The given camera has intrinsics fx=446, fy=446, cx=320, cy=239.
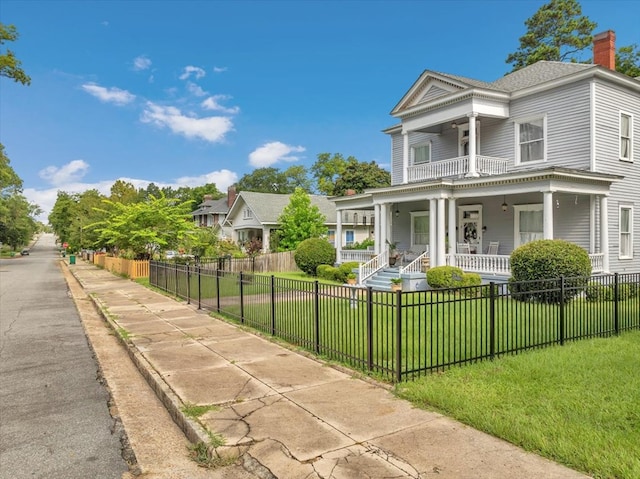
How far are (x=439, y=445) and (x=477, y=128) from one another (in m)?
18.1

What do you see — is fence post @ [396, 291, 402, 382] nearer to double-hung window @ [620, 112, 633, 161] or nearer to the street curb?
the street curb

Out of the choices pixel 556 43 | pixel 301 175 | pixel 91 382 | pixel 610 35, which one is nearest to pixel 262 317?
pixel 91 382

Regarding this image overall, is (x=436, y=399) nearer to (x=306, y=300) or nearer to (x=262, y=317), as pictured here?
(x=306, y=300)

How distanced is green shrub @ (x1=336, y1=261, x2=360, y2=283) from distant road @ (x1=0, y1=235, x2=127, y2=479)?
479 inches

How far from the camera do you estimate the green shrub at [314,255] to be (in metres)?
24.2

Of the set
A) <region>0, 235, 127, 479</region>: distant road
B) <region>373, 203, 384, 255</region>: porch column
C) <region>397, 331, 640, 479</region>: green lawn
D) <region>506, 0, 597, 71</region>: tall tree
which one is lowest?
<region>0, 235, 127, 479</region>: distant road

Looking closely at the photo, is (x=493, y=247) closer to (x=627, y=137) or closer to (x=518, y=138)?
(x=518, y=138)

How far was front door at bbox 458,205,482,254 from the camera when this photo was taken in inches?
771

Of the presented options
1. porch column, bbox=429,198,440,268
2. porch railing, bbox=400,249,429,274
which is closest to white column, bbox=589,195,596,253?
porch column, bbox=429,198,440,268

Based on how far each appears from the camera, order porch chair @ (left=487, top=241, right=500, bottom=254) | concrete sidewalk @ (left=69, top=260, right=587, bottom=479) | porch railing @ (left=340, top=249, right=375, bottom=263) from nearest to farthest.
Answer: concrete sidewalk @ (left=69, top=260, right=587, bottom=479), porch chair @ (left=487, top=241, right=500, bottom=254), porch railing @ (left=340, top=249, right=375, bottom=263)

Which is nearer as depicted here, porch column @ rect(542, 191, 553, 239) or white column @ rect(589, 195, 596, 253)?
porch column @ rect(542, 191, 553, 239)

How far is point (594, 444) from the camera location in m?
4.07

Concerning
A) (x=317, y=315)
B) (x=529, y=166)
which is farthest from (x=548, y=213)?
(x=317, y=315)

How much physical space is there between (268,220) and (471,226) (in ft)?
81.2
